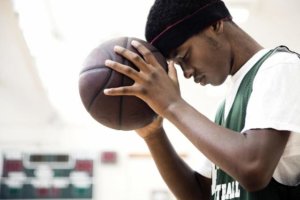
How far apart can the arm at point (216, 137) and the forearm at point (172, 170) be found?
474 mm

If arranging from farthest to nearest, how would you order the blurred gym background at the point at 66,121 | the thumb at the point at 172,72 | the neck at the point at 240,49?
the blurred gym background at the point at 66,121
the neck at the point at 240,49
the thumb at the point at 172,72

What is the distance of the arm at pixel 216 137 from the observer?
1130 millimetres

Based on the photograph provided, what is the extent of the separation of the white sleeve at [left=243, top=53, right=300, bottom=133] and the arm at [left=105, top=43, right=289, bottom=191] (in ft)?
0.10

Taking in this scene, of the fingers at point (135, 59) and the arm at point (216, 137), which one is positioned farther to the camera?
the fingers at point (135, 59)

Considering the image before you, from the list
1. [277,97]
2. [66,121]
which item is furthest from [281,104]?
[66,121]

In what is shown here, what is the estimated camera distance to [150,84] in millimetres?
1276

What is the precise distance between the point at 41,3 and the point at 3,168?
10.3 feet

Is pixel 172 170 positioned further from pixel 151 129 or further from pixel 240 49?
pixel 240 49

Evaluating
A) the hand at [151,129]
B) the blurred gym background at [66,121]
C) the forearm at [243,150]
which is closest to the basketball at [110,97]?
the hand at [151,129]

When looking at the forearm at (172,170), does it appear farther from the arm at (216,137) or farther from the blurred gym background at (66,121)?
the blurred gym background at (66,121)

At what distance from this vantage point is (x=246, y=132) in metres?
1.18

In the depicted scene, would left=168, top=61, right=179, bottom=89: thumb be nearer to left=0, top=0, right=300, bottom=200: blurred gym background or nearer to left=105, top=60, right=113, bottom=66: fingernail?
left=105, top=60, right=113, bottom=66: fingernail

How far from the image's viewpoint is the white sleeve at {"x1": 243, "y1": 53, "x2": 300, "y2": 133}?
1165mm

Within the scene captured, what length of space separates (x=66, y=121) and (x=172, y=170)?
5.07 m
